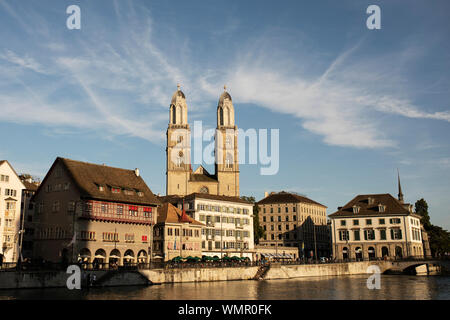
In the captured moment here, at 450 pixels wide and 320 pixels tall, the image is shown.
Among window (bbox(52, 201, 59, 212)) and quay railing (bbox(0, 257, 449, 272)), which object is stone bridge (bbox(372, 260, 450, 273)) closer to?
quay railing (bbox(0, 257, 449, 272))

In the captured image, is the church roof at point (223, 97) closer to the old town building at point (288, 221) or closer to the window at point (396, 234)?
the old town building at point (288, 221)

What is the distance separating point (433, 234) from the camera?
12962cm

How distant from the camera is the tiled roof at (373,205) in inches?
4427

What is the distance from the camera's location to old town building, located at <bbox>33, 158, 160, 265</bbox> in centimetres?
7188

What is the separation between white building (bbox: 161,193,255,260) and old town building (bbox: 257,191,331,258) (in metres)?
35.7

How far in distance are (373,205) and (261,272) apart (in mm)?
43058

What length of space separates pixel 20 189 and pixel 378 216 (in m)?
75.2

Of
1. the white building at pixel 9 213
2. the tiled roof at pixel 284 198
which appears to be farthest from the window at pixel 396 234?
the white building at pixel 9 213

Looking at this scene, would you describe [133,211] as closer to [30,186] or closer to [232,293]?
[30,186]
